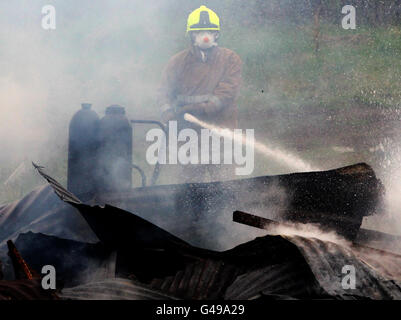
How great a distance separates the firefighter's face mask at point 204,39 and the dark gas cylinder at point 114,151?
2430mm

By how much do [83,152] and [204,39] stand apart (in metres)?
2.94

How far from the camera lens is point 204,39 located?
749 cm

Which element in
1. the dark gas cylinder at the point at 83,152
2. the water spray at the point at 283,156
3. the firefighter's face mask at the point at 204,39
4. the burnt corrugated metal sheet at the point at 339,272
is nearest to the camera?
the burnt corrugated metal sheet at the point at 339,272

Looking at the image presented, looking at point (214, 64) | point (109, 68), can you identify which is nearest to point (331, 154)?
point (214, 64)

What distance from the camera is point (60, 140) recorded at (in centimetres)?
1284

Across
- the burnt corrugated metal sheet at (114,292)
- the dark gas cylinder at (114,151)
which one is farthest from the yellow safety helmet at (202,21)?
the burnt corrugated metal sheet at (114,292)

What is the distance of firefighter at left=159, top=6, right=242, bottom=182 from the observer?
23.5 feet

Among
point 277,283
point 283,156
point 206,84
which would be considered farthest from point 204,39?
point 283,156

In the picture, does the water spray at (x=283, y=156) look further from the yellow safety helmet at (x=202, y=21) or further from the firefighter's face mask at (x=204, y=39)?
the yellow safety helmet at (x=202, y=21)

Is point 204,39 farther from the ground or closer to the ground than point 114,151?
farther from the ground

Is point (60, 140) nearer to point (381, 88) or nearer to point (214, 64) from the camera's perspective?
point (214, 64)

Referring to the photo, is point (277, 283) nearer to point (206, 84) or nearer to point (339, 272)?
point (339, 272)

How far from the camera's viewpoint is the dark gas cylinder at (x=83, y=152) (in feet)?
16.8

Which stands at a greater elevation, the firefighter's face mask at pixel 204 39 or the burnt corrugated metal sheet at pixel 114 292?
the firefighter's face mask at pixel 204 39
